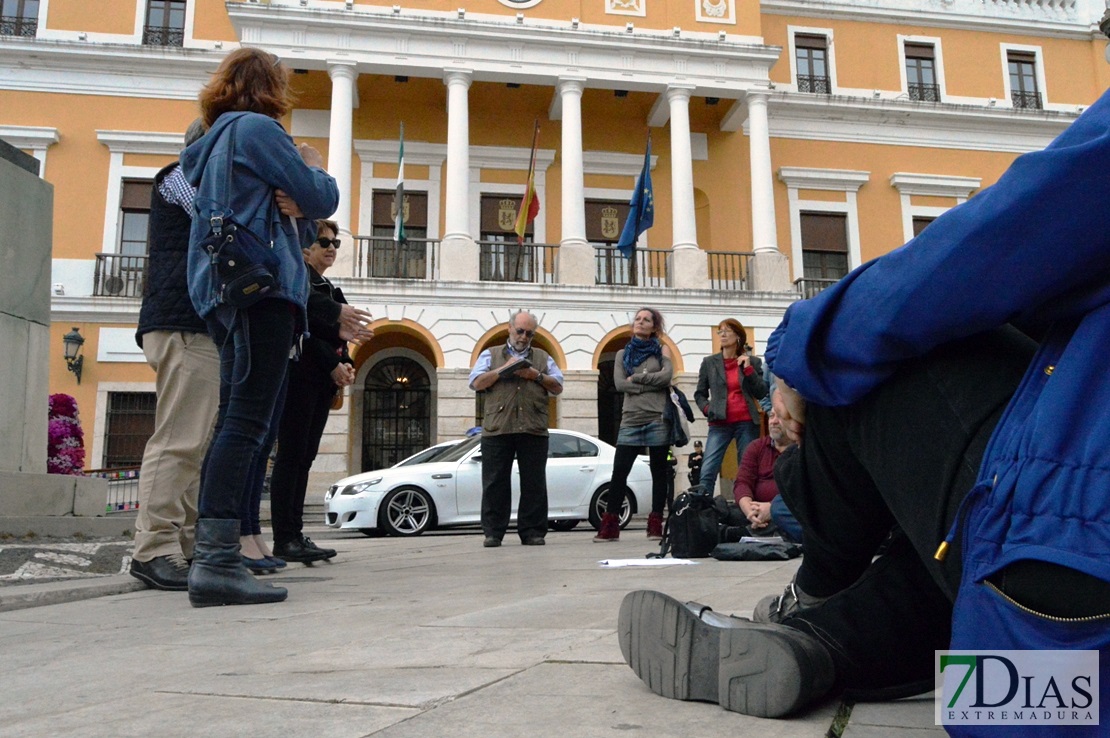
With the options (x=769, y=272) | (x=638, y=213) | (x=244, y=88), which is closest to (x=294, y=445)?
(x=244, y=88)

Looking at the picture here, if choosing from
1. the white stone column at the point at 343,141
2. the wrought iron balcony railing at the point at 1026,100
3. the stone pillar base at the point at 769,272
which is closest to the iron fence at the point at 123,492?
the white stone column at the point at 343,141

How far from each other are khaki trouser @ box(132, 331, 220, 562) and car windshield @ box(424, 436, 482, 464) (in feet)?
23.3

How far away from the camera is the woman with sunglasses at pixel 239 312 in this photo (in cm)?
300

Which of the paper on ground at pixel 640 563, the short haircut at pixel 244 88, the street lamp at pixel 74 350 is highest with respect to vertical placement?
the street lamp at pixel 74 350

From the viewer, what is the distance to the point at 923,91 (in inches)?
898

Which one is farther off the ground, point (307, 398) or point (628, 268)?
point (628, 268)

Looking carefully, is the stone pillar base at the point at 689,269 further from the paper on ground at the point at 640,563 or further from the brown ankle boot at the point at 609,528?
the paper on ground at the point at 640,563

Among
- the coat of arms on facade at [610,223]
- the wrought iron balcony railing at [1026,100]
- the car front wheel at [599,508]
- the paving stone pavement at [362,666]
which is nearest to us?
the paving stone pavement at [362,666]

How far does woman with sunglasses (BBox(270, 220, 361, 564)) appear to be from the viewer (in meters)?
4.74

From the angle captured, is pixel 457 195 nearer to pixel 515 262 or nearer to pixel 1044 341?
pixel 515 262

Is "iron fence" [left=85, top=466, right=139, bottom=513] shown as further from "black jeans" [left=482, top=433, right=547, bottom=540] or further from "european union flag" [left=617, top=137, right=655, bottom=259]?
"european union flag" [left=617, top=137, right=655, bottom=259]

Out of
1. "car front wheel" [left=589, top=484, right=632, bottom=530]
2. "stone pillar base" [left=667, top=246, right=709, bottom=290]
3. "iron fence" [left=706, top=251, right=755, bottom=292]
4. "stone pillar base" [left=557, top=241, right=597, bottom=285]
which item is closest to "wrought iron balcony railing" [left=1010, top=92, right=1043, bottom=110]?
"iron fence" [left=706, top=251, right=755, bottom=292]

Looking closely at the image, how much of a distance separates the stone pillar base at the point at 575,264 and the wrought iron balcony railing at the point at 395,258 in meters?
2.66

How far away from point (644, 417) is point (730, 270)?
1337cm
